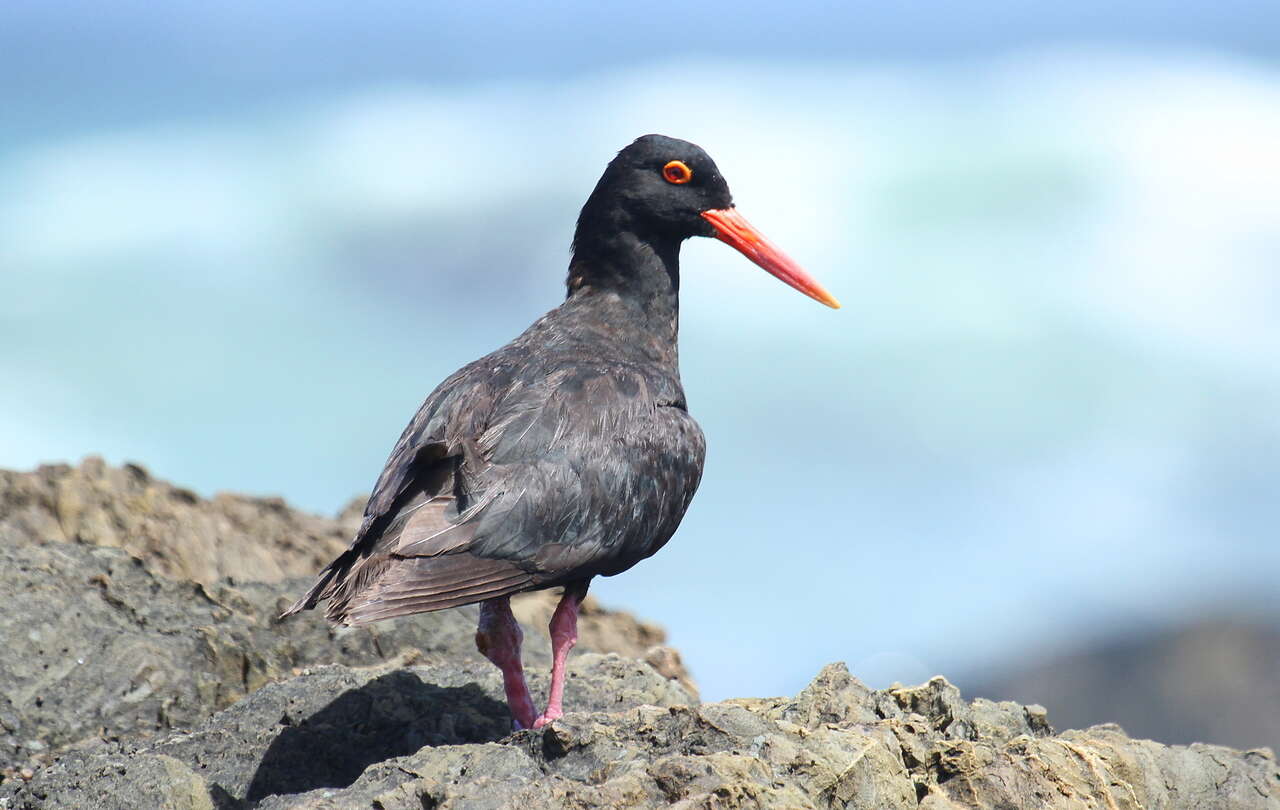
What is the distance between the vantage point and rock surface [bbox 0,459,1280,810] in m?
5.93

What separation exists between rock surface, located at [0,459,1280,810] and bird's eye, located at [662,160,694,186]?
322 centimetres

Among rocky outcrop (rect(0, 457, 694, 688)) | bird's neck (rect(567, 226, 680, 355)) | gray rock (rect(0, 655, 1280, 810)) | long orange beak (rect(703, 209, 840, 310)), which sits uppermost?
long orange beak (rect(703, 209, 840, 310))

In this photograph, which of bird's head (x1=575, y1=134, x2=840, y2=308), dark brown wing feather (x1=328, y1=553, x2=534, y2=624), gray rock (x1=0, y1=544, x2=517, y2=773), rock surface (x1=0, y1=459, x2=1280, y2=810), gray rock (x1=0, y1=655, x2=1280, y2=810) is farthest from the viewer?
bird's head (x1=575, y1=134, x2=840, y2=308)

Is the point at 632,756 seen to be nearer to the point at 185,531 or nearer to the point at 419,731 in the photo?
the point at 419,731

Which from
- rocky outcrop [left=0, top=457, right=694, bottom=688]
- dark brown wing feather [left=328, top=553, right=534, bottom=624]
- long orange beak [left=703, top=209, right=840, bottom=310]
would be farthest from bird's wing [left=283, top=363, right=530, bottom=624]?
rocky outcrop [left=0, top=457, right=694, bottom=688]

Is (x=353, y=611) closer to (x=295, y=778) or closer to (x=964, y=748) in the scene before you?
(x=295, y=778)

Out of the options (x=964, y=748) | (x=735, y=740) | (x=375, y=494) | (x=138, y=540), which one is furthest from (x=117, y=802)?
(x=138, y=540)

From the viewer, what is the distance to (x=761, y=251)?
10281 mm

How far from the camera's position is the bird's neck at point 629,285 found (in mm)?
9430

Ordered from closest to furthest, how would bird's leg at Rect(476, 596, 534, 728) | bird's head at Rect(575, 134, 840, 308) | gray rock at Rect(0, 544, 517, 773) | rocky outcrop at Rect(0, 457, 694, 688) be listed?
bird's leg at Rect(476, 596, 534, 728) → gray rock at Rect(0, 544, 517, 773) → bird's head at Rect(575, 134, 840, 308) → rocky outcrop at Rect(0, 457, 694, 688)

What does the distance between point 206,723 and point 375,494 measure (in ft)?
5.26

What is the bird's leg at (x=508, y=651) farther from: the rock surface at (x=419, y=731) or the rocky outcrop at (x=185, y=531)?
the rocky outcrop at (x=185, y=531)

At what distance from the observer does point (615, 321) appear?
30.7 ft

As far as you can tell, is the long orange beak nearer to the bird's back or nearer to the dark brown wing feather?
the bird's back
